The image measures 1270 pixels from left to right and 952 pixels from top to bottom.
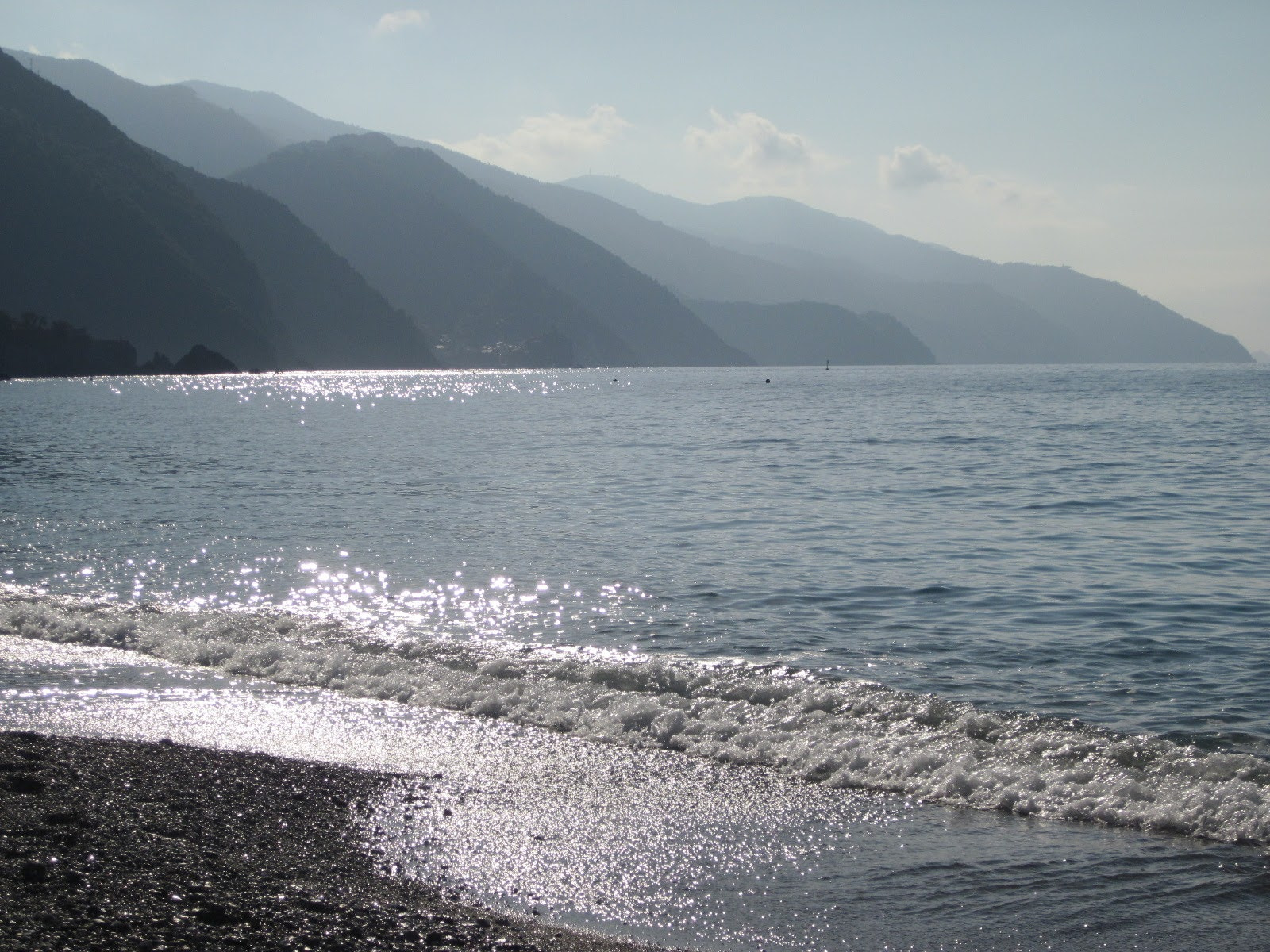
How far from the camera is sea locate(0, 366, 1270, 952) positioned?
671 centimetres

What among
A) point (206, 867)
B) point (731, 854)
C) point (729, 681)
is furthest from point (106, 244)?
point (731, 854)

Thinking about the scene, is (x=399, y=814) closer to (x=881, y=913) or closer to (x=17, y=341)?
(x=881, y=913)

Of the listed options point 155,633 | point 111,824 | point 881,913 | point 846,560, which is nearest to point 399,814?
point 111,824

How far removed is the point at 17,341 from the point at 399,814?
16200cm

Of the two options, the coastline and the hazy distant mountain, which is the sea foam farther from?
the hazy distant mountain

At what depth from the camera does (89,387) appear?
377ft

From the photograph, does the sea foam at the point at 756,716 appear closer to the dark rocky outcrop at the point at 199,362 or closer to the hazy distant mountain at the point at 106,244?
the dark rocky outcrop at the point at 199,362

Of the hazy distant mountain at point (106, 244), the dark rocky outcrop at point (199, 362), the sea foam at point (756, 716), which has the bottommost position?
the sea foam at point (756, 716)

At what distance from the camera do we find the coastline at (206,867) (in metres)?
5.50

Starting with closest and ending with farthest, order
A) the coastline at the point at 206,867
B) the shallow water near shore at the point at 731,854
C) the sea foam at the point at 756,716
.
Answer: the coastline at the point at 206,867 → the shallow water near shore at the point at 731,854 → the sea foam at the point at 756,716

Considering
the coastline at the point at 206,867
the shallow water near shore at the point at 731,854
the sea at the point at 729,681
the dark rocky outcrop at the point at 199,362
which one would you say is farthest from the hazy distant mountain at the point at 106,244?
the shallow water near shore at the point at 731,854

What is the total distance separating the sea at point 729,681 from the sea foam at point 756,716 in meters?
0.05

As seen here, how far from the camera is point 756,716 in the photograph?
10383 millimetres

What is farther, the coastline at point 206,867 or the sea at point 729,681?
the sea at point 729,681
